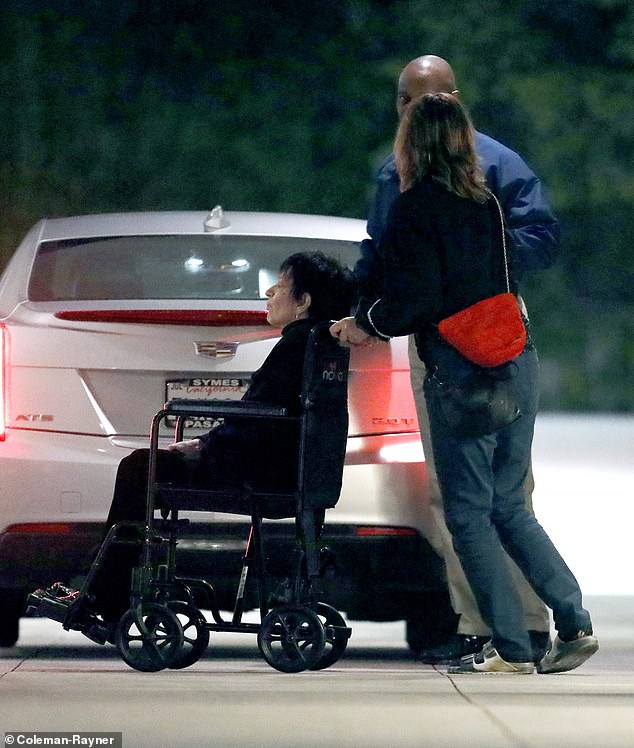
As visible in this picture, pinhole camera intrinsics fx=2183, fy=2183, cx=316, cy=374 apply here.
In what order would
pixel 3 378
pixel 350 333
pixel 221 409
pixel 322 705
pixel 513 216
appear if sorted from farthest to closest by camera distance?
pixel 3 378
pixel 513 216
pixel 350 333
pixel 221 409
pixel 322 705

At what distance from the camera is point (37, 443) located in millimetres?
7207

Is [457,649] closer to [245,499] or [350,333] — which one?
[245,499]

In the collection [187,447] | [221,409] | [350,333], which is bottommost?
[187,447]

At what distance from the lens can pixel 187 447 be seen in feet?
22.3

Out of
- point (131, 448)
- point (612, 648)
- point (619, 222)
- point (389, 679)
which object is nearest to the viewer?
point (389, 679)

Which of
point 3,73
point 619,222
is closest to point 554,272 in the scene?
point 619,222

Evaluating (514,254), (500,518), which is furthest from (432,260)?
(500,518)

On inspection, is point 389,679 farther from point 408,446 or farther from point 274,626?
point 408,446

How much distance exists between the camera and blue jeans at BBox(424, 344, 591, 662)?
268 inches

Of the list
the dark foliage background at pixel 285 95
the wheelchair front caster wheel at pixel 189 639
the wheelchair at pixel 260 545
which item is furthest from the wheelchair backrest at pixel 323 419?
the dark foliage background at pixel 285 95

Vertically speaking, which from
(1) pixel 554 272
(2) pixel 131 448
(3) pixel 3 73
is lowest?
(2) pixel 131 448

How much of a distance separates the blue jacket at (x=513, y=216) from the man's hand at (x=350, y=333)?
299mm

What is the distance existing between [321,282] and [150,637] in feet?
4.09

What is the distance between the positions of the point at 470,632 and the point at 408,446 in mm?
646
